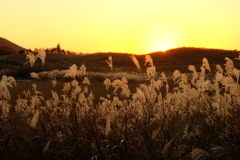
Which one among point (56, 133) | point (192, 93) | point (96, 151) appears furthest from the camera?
point (192, 93)

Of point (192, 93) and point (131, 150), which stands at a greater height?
point (192, 93)

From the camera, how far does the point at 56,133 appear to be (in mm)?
2883

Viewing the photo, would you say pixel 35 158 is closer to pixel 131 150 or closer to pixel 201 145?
pixel 131 150

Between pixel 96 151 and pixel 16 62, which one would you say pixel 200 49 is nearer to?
pixel 16 62

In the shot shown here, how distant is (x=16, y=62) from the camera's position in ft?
108

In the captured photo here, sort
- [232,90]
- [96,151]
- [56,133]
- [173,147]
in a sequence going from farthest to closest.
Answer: [232,90], [56,133], [173,147], [96,151]

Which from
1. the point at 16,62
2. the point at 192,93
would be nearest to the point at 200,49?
the point at 16,62

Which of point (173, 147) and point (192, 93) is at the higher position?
point (192, 93)

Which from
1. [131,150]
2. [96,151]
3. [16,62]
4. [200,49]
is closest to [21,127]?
[96,151]

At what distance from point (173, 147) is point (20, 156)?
1.23 metres

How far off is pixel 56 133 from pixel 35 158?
1.55ft

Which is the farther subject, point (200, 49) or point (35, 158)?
point (200, 49)

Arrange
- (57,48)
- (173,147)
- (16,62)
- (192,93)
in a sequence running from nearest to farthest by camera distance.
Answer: (173,147), (192,93), (16,62), (57,48)

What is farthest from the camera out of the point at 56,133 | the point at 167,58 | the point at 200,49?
the point at 200,49
